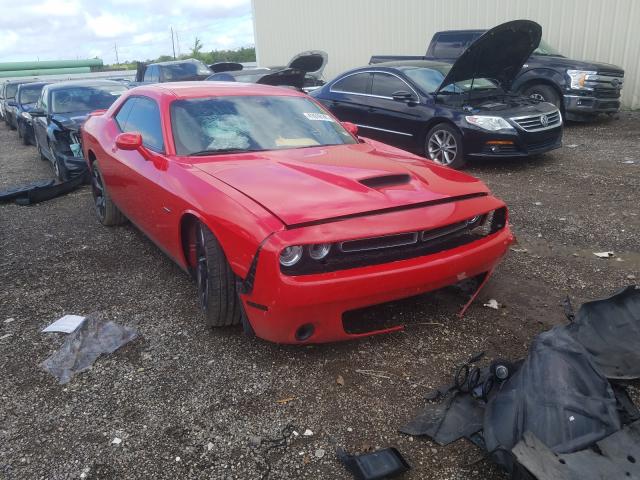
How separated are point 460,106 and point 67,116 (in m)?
5.62

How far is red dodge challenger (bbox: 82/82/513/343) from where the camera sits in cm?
254

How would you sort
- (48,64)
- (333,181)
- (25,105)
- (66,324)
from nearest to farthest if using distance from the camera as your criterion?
(333,181)
(66,324)
(25,105)
(48,64)

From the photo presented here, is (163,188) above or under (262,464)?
above

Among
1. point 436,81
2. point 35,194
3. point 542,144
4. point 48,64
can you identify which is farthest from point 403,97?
point 48,64

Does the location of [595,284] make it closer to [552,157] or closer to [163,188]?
[163,188]

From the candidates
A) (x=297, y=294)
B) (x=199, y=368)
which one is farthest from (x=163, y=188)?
(x=297, y=294)

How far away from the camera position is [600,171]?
6945 mm

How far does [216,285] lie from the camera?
115 inches

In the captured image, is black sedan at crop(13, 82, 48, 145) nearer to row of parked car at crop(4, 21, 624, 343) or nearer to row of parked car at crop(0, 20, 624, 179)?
row of parked car at crop(0, 20, 624, 179)

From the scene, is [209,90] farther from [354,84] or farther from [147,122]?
[354,84]

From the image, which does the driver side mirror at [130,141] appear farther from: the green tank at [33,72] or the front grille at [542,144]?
the green tank at [33,72]

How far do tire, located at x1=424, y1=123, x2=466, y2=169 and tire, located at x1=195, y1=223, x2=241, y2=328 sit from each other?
4734 mm

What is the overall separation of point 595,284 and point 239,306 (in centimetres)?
247

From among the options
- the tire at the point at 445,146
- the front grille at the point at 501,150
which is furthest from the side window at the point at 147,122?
the front grille at the point at 501,150
